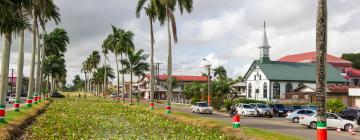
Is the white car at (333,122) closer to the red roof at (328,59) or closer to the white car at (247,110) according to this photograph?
the white car at (247,110)

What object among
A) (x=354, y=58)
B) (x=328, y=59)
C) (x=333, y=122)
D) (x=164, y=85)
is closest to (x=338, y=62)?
(x=328, y=59)

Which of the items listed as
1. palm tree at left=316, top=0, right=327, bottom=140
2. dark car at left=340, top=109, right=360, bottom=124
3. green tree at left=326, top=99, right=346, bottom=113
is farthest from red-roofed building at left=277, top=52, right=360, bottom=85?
palm tree at left=316, top=0, right=327, bottom=140

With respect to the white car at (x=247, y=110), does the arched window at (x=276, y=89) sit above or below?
above

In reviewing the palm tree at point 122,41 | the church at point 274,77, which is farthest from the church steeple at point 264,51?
the palm tree at point 122,41

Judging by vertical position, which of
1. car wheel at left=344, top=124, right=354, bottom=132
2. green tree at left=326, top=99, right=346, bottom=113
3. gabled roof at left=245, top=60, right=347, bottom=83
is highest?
gabled roof at left=245, top=60, right=347, bottom=83

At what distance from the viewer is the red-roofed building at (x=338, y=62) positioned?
4481 inches

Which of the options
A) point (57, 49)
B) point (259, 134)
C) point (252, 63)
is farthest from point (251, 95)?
point (259, 134)

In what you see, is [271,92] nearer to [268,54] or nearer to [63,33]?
[268,54]

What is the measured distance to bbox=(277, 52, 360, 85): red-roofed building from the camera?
373ft

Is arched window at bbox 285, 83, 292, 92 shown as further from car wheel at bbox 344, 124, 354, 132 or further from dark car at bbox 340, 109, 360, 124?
car wheel at bbox 344, 124, 354, 132

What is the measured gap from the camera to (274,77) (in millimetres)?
94562

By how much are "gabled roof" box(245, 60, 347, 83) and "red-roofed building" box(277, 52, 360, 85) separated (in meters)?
14.5

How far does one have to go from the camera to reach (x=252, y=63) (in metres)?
101

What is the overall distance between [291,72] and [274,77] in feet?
16.9
